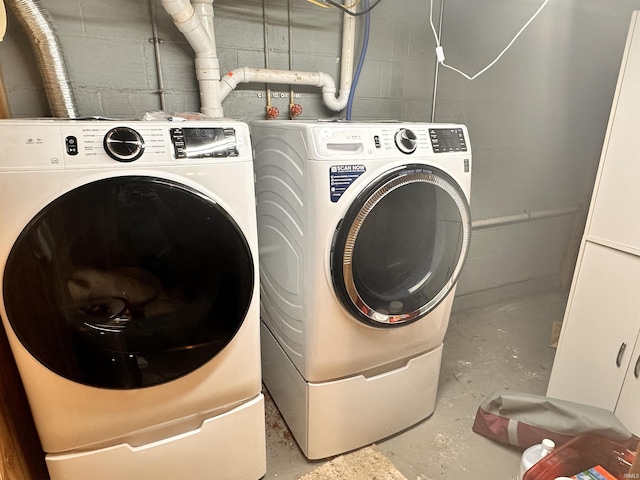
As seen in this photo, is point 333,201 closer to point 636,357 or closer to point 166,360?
point 166,360

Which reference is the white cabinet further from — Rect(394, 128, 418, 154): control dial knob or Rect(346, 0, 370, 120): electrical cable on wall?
Rect(346, 0, 370, 120): electrical cable on wall

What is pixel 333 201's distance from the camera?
3.81 feet

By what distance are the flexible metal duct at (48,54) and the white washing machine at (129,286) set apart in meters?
0.53

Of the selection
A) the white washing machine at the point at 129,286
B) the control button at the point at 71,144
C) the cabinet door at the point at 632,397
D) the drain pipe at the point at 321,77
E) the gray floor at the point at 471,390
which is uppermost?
the drain pipe at the point at 321,77

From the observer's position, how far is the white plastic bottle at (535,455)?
50.3 inches

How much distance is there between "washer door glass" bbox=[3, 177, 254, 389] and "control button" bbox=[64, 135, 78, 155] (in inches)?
3.3

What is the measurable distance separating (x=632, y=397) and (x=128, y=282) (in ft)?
5.46

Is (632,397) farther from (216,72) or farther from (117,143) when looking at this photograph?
(216,72)

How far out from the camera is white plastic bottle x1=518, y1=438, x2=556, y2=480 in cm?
128

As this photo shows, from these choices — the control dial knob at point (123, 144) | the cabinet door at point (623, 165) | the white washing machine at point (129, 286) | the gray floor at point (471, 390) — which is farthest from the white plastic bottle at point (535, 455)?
the control dial knob at point (123, 144)

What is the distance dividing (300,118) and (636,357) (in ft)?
5.37

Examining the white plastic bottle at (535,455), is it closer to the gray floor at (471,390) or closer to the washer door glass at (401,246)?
the gray floor at (471,390)

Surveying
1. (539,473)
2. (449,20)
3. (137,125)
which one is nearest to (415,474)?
(539,473)

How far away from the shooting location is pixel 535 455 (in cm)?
133
